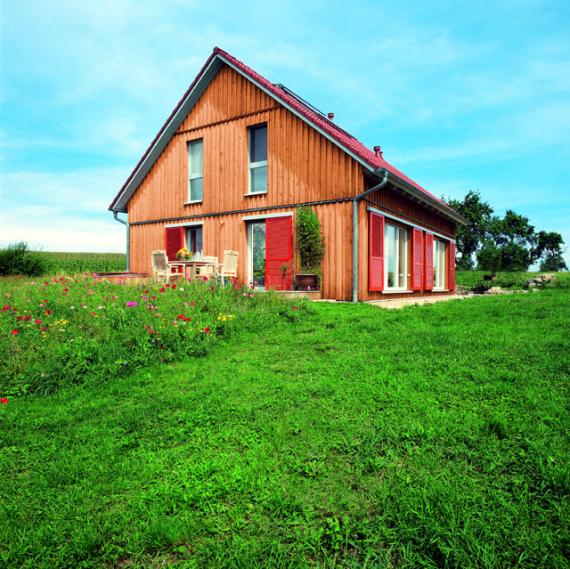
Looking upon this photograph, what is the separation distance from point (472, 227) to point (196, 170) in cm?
4145

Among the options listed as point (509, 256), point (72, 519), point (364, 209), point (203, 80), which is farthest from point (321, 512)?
point (509, 256)

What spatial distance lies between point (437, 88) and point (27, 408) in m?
8.49

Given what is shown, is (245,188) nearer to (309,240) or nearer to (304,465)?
(309,240)

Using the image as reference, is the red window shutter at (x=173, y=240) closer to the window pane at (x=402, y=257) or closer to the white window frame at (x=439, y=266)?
the window pane at (x=402, y=257)

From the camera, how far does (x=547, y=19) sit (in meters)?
6.04

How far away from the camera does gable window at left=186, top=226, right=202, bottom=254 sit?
13508 mm

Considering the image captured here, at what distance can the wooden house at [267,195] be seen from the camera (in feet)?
33.2

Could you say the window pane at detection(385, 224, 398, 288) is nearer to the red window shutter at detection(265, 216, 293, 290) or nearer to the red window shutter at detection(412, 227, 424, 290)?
the red window shutter at detection(412, 227, 424, 290)

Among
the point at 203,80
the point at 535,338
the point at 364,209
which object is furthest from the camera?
the point at 203,80

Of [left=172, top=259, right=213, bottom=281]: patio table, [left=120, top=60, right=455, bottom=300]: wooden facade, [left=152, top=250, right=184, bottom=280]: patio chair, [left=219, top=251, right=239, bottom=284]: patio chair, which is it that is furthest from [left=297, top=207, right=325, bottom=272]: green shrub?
[left=152, top=250, right=184, bottom=280]: patio chair

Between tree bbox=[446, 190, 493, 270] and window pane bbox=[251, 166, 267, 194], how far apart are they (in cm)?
3899

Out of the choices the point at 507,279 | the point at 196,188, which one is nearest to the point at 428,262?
the point at 507,279

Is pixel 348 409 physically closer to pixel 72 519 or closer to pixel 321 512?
pixel 321 512

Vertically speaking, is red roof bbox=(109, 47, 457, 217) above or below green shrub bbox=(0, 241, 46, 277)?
above
